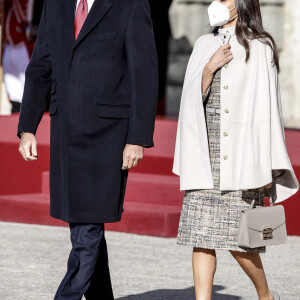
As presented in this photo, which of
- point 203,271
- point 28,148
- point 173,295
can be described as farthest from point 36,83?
point 173,295

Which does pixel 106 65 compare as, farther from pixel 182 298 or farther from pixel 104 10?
pixel 182 298

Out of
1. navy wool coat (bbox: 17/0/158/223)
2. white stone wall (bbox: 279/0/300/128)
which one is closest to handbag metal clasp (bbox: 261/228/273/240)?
navy wool coat (bbox: 17/0/158/223)

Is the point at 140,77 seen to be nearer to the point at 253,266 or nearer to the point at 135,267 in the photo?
the point at 253,266

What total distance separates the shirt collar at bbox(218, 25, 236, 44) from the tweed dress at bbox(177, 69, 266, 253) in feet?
0.49

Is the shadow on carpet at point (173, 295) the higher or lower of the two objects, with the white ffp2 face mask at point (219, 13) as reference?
lower

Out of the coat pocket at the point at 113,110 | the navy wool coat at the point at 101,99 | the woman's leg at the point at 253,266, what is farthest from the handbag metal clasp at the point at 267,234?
the coat pocket at the point at 113,110

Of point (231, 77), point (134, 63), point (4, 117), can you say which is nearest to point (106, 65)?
point (134, 63)

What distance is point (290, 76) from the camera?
42.4ft

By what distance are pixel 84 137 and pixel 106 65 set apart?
338 millimetres

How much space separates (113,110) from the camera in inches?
190

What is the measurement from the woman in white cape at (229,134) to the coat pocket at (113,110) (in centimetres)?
40

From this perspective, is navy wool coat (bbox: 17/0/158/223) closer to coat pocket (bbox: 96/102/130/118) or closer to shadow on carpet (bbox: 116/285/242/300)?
coat pocket (bbox: 96/102/130/118)

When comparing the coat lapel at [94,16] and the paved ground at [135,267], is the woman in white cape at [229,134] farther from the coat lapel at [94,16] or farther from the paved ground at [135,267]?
the paved ground at [135,267]

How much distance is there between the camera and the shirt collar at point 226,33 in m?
5.12
